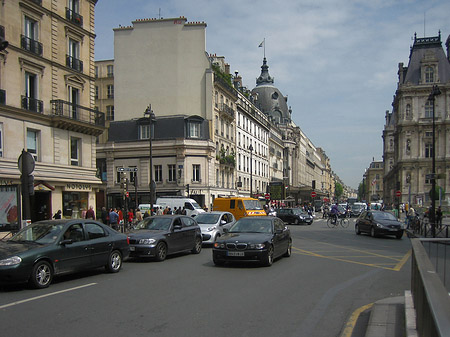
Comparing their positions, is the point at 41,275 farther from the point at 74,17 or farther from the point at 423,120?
the point at 423,120

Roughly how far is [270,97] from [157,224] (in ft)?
303

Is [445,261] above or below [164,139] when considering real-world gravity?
below

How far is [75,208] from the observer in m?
27.1

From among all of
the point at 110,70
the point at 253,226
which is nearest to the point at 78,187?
the point at 253,226

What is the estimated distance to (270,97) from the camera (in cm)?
10469

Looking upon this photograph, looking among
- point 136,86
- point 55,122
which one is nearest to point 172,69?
point 136,86

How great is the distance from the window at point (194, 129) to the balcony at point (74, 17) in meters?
23.2

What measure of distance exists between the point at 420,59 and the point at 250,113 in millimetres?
35936

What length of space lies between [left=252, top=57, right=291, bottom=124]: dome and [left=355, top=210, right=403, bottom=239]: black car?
251 ft

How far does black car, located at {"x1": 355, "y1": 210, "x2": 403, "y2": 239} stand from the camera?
23.3 m

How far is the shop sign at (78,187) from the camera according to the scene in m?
25.8

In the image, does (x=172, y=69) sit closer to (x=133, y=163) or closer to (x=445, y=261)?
(x=133, y=163)

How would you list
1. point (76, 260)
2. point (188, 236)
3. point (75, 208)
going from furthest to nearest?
point (75, 208) → point (188, 236) → point (76, 260)

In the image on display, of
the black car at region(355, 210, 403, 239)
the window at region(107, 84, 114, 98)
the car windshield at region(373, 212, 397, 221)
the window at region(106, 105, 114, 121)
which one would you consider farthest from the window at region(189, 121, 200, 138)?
the car windshield at region(373, 212, 397, 221)
